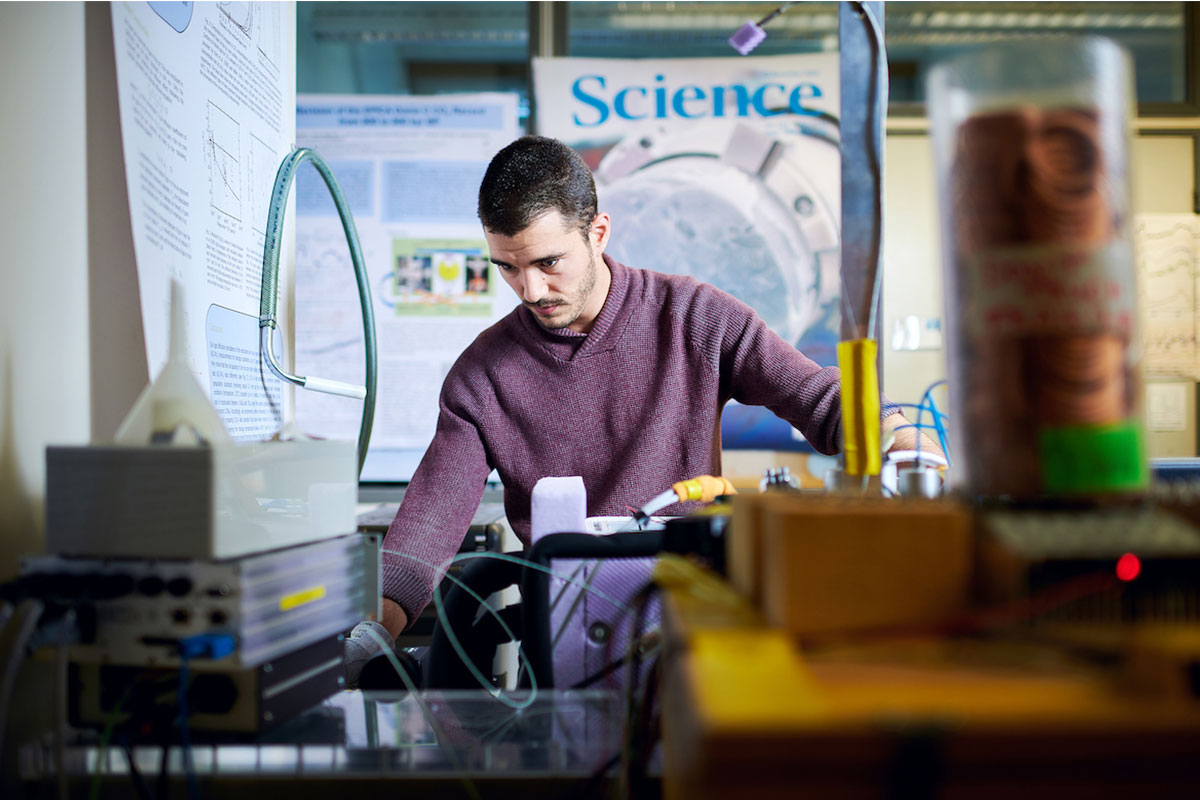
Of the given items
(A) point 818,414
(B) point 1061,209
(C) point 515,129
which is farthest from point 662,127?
(B) point 1061,209

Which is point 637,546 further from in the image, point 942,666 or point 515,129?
point 515,129

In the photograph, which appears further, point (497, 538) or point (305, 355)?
point (305, 355)

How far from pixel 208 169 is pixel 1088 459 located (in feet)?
3.08

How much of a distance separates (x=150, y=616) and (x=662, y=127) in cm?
227

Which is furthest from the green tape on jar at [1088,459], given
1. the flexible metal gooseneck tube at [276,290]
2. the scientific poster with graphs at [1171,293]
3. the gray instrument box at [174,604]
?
the scientific poster with graphs at [1171,293]

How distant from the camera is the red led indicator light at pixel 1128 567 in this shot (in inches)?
13.7

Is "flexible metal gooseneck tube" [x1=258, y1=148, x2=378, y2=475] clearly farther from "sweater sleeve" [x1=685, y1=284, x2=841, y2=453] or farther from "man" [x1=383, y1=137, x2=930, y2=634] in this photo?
"sweater sleeve" [x1=685, y1=284, x2=841, y2=453]

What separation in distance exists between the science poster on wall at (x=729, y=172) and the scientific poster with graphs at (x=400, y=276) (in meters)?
0.37

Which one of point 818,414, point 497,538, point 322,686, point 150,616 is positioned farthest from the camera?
point 497,538

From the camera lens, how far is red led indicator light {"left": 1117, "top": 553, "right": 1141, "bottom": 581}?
348 millimetres

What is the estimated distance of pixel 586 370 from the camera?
1746 millimetres

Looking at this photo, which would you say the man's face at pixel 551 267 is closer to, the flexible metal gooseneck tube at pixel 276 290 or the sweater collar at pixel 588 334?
the sweater collar at pixel 588 334

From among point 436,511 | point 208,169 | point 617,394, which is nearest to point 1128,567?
point 208,169

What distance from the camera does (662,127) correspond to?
251 cm
